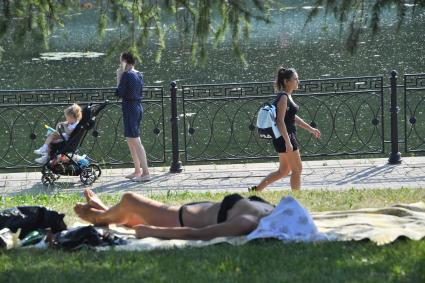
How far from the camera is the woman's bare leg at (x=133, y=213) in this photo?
7473 millimetres

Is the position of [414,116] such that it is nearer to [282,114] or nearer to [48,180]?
[282,114]

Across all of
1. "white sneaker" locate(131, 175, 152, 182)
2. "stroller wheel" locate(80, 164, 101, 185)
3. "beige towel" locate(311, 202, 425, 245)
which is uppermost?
"stroller wheel" locate(80, 164, 101, 185)

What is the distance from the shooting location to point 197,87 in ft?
44.3

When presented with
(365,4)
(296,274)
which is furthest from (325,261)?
(365,4)

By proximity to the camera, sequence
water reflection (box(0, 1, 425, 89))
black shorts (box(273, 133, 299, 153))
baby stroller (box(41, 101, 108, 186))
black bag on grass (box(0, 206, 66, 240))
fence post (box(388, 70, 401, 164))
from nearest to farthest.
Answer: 1. black bag on grass (box(0, 206, 66, 240))
2. black shorts (box(273, 133, 299, 153))
3. baby stroller (box(41, 101, 108, 186))
4. fence post (box(388, 70, 401, 164))
5. water reflection (box(0, 1, 425, 89))

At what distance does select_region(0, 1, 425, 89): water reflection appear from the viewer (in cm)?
2591

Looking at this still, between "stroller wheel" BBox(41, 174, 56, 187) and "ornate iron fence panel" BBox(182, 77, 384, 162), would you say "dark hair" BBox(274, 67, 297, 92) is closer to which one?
"ornate iron fence panel" BBox(182, 77, 384, 162)

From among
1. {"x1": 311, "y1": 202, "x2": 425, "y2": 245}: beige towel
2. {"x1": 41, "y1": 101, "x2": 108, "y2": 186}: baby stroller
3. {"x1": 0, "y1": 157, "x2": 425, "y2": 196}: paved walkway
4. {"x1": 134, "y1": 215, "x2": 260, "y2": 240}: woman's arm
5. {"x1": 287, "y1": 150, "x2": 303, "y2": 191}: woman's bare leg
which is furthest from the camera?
{"x1": 41, "y1": 101, "x2": 108, "y2": 186}: baby stroller

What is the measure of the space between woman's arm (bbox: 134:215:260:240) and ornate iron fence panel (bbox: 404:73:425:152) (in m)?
6.63

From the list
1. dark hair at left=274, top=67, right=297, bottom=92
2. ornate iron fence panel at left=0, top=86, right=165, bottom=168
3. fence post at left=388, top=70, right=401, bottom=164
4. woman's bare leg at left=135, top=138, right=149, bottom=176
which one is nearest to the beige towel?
dark hair at left=274, top=67, right=297, bottom=92

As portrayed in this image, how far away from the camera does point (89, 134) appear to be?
57.7 feet

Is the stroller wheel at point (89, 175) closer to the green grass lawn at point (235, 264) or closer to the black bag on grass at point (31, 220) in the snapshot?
the black bag on grass at point (31, 220)

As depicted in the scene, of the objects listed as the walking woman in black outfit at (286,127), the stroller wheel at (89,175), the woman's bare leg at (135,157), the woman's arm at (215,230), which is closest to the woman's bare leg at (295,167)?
the walking woman in black outfit at (286,127)

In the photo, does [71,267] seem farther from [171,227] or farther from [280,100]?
[280,100]
